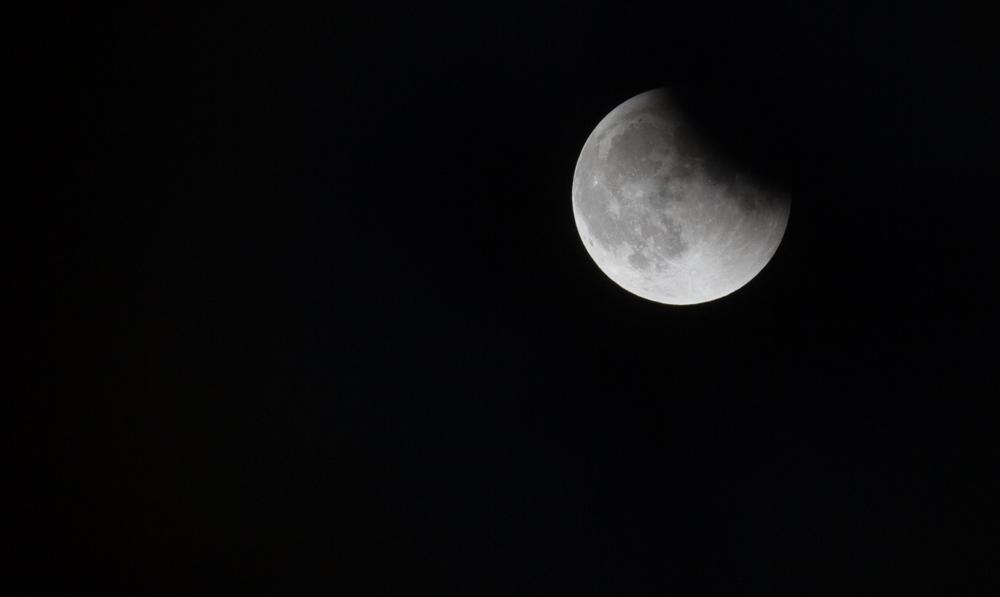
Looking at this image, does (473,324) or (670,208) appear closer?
(670,208)

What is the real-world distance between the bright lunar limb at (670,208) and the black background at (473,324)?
0.99 m

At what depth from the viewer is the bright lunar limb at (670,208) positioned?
248 cm

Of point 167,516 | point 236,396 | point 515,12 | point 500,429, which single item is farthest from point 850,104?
point 167,516

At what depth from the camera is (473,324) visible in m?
3.80

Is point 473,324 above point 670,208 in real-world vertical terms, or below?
above

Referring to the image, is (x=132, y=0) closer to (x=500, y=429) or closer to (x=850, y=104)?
(x=500, y=429)

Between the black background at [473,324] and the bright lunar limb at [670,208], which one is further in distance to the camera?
the black background at [473,324]

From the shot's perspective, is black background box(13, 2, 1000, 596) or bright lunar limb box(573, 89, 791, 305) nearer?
bright lunar limb box(573, 89, 791, 305)

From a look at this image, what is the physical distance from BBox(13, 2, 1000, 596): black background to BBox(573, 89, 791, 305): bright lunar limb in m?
0.99

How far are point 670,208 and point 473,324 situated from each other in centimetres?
166

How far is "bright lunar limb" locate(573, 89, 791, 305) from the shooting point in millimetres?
2484

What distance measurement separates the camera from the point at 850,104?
355 cm

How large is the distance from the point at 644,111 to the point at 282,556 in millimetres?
3320

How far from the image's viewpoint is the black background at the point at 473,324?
135 inches
